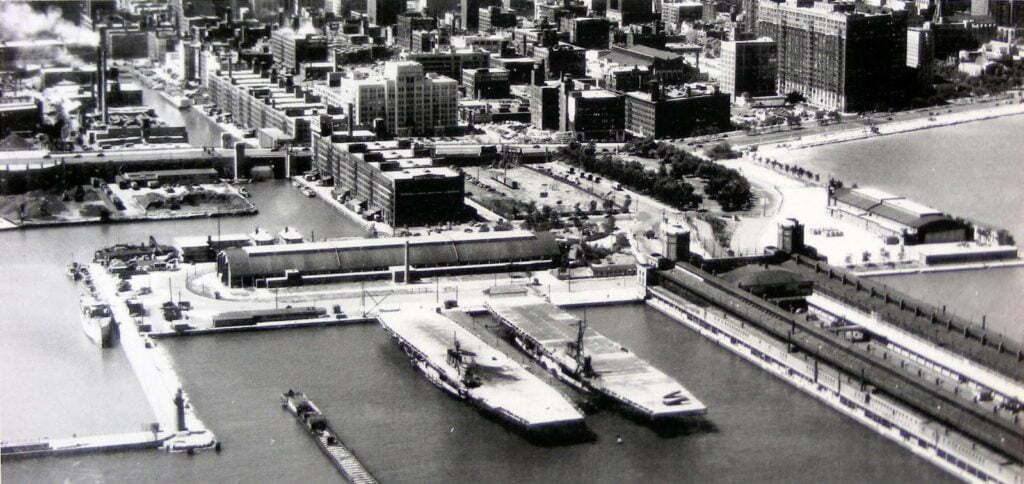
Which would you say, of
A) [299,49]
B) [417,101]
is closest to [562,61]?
[299,49]

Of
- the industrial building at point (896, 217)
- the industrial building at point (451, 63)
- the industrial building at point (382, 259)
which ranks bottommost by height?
the industrial building at point (382, 259)

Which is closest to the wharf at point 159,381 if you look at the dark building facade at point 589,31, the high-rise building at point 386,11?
the dark building facade at point 589,31

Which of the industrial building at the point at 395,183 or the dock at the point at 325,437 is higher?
the industrial building at the point at 395,183

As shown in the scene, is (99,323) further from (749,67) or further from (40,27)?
(40,27)

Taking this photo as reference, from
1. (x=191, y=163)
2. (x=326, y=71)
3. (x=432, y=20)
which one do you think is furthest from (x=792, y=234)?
(x=432, y=20)

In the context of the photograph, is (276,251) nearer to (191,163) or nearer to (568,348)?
(568,348)

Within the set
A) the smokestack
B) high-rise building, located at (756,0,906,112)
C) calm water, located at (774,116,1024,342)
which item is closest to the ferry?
calm water, located at (774,116,1024,342)

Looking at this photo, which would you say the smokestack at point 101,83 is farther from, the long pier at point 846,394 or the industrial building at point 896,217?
the long pier at point 846,394

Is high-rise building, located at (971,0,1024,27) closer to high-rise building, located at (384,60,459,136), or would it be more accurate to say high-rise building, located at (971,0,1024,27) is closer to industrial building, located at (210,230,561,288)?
high-rise building, located at (384,60,459,136)
